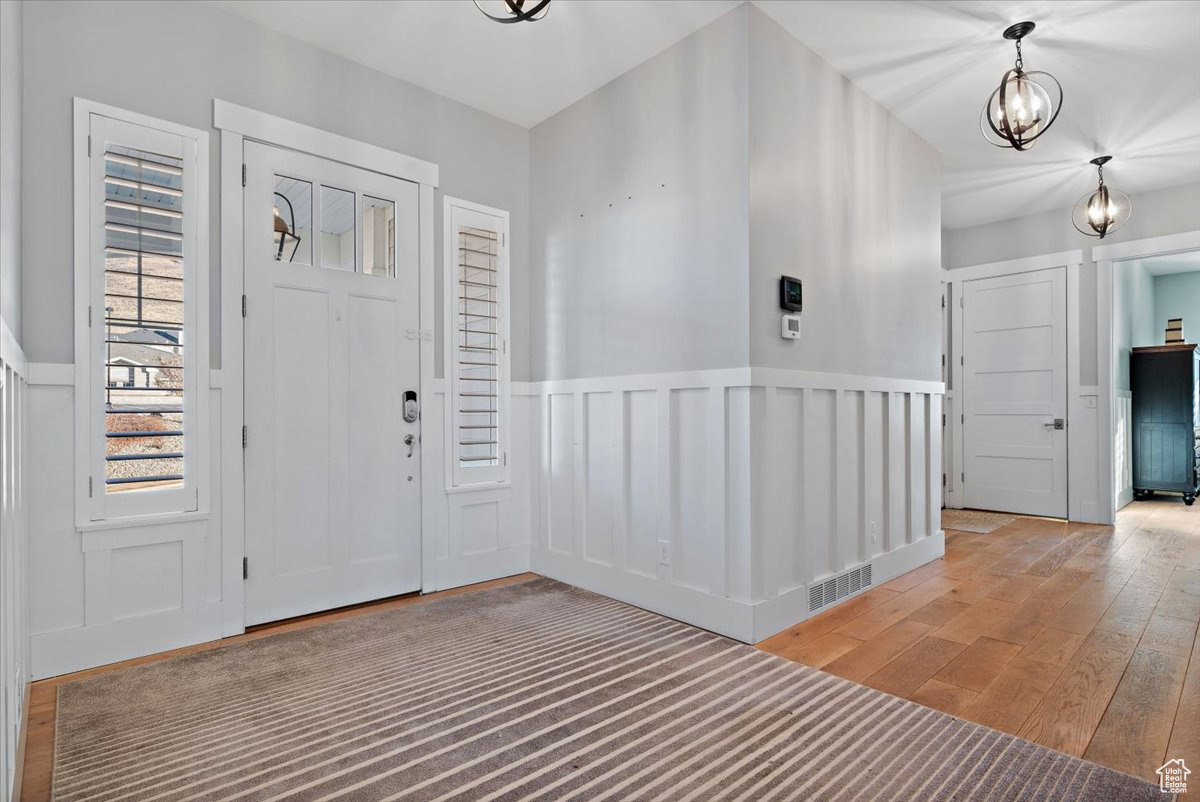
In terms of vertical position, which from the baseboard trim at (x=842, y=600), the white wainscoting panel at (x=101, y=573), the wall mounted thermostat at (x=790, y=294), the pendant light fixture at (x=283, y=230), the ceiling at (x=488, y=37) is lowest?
the baseboard trim at (x=842, y=600)

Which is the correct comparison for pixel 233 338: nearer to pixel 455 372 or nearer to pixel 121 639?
pixel 455 372

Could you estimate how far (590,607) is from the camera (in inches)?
121

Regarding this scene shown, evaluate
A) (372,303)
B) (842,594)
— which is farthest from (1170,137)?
(372,303)

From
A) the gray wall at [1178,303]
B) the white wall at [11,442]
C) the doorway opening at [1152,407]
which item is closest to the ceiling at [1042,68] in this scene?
the doorway opening at [1152,407]

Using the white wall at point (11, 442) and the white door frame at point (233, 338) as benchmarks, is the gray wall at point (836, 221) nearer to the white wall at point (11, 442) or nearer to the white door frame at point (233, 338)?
the white door frame at point (233, 338)

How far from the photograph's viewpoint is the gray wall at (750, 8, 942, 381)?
108 inches

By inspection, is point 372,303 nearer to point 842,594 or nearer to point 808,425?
point 808,425

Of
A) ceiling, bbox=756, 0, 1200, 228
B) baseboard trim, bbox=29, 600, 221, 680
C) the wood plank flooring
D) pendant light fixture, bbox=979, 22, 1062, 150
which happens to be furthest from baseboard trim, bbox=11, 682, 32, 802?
pendant light fixture, bbox=979, 22, 1062, 150

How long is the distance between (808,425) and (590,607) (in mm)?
1406

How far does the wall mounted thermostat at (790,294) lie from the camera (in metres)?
2.78

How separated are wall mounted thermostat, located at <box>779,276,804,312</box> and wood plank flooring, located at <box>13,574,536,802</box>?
2135mm

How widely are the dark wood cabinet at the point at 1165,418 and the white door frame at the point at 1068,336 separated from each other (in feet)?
6.07

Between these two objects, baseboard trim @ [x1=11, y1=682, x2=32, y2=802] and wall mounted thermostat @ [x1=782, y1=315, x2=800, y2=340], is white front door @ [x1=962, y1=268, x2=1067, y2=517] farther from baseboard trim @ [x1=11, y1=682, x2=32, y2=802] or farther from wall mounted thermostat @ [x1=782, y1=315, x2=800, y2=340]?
baseboard trim @ [x1=11, y1=682, x2=32, y2=802]

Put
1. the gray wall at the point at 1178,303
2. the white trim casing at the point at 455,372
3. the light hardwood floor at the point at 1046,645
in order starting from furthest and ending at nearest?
the gray wall at the point at 1178,303 < the white trim casing at the point at 455,372 < the light hardwood floor at the point at 1046,645
